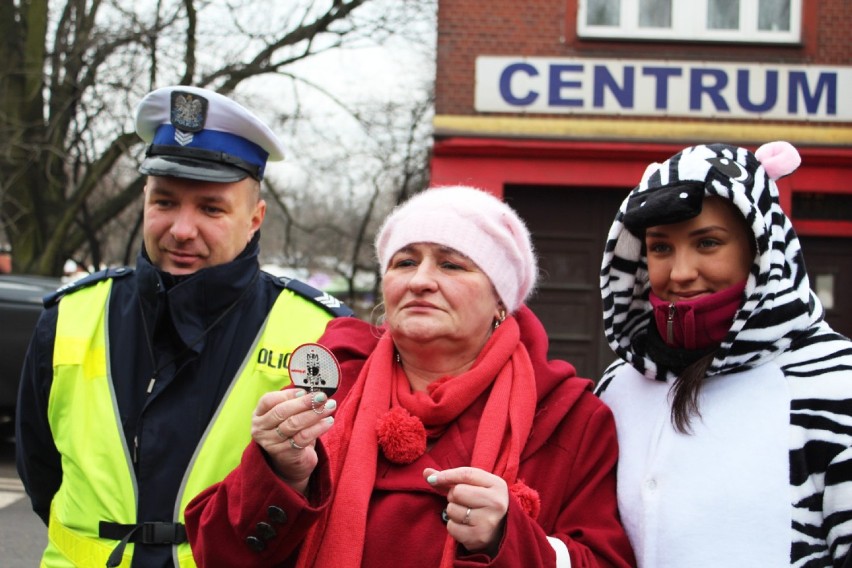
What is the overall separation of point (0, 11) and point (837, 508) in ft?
49.5

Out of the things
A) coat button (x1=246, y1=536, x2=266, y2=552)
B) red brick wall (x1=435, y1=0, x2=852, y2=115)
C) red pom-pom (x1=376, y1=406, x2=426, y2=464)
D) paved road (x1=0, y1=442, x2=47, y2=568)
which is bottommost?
paved road (x1=0, y1=442, x2=47, y2=568)

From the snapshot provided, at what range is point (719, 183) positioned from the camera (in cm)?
216

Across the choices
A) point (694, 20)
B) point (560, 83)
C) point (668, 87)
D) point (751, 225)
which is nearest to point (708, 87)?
point (668, 87)

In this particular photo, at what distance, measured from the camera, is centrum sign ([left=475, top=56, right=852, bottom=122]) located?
1091 centimetres

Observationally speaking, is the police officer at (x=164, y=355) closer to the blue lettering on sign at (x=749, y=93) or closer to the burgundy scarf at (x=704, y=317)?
the burgundy scarf at (x=704, y=317)

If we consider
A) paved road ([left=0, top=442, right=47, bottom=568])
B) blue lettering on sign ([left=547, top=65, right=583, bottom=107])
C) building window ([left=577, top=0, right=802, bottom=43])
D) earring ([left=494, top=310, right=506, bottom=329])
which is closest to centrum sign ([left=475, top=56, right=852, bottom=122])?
blue lettering on sign ([left=547, top=65, right=583, bottom=107])

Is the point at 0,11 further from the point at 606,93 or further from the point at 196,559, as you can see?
the point at 196,559

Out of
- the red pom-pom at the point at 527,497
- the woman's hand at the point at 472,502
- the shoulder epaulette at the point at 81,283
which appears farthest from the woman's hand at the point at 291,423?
the shoulder epaulette at the point at 81,283

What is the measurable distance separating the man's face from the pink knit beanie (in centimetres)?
45

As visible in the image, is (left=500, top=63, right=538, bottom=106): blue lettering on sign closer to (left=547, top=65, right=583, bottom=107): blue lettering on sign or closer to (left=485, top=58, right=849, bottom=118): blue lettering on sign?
(left=485, top=58, right=849, bottom=118): blue lettering on sign

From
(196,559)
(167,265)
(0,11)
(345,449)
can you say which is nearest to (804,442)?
(345,449)

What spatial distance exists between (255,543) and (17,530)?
16.6ft

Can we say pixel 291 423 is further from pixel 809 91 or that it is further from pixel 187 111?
pixel 809 91

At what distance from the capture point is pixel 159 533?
2.37 metres
